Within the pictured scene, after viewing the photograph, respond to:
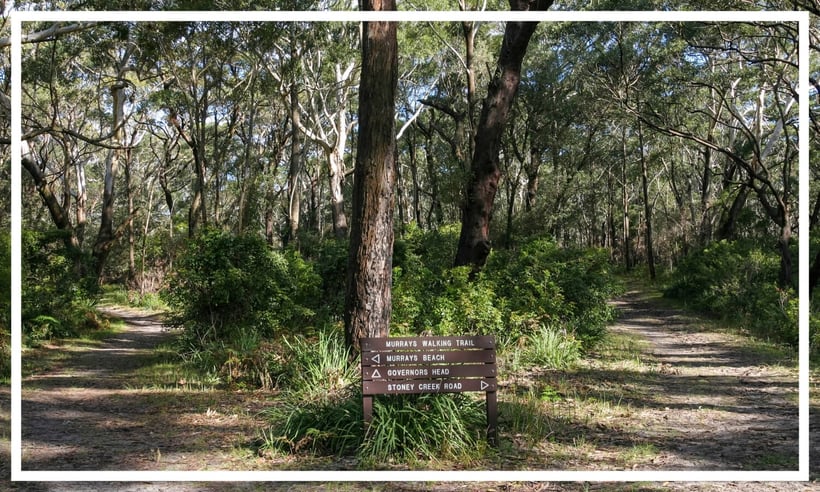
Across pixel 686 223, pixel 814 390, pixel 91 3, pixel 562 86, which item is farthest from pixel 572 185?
pixel 814 390

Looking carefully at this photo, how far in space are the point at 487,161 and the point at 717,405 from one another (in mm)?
6379

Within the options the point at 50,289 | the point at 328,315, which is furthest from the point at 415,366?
the point at 50,289

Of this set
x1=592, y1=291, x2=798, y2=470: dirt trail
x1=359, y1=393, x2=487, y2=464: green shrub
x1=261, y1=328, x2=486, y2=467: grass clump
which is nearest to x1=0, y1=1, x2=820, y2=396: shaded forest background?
x1=592, y1=291, x2=798, y2=470: dirt trail

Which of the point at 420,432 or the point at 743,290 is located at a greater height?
the point at 743,290

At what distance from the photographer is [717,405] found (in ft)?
25.2

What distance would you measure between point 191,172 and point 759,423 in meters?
43.3

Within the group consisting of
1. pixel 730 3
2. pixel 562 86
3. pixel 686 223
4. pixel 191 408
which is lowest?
pixel 191 408

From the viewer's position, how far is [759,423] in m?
6.86

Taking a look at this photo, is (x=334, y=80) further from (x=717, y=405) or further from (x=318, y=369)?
(x=717, y=405)

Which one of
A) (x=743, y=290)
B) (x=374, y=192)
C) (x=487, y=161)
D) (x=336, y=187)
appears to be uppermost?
(x=336, y=187)

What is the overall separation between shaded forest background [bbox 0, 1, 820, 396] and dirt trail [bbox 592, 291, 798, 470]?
4.71 feet

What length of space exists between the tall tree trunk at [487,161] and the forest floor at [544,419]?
116 inches

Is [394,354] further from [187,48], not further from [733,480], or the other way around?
[187,48]

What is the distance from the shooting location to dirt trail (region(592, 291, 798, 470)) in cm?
568
